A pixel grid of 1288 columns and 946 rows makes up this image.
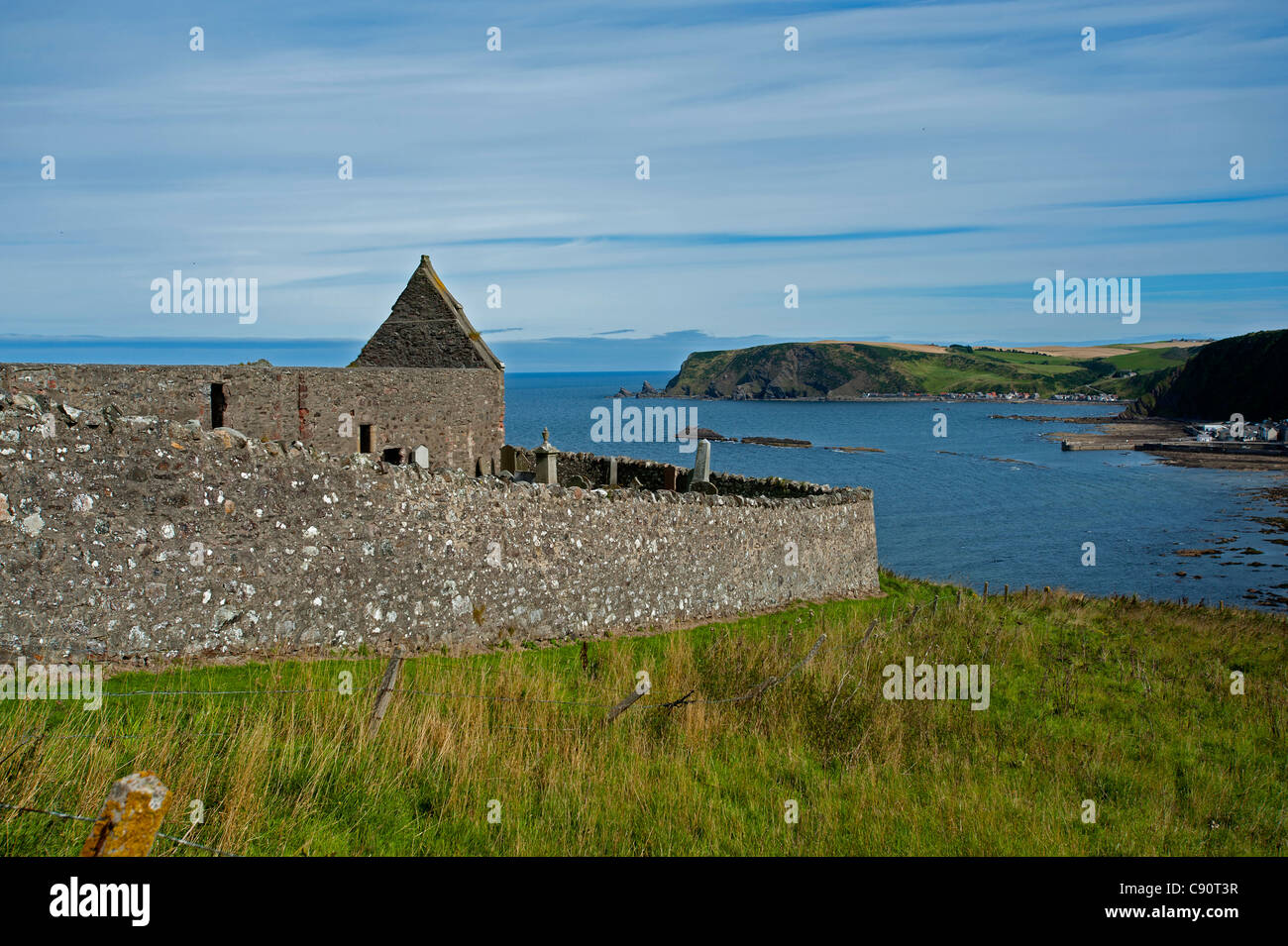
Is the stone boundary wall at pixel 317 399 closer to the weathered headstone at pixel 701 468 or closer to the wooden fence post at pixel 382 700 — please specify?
the weathered headstone at pixel 701 468

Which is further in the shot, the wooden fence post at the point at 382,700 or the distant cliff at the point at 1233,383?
the distant cliff at the point at 1233,383

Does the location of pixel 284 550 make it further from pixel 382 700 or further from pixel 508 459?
pixel 508 459

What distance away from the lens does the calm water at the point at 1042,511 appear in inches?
1961

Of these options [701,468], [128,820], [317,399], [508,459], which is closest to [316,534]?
[128,820]

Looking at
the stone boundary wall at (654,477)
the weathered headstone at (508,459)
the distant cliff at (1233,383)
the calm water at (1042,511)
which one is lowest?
the calm water at (1042,511)

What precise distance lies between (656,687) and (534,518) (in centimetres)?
430

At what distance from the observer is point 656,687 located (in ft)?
43.0

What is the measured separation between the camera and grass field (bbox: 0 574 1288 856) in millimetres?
7832

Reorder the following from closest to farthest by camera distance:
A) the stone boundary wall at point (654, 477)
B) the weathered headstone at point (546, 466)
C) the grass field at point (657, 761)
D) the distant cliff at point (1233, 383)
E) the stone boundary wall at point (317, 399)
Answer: the grass field at point (657, 761)
the stone boundary wall at point (317, 399)
the weathered headstone at point (546, 466)
the stone boundary wall at point (654, 477)
the distant cliff at point (1233, 383)

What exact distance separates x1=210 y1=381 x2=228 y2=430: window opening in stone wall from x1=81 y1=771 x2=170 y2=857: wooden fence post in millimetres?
17139

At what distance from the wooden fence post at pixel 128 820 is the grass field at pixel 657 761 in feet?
6.92

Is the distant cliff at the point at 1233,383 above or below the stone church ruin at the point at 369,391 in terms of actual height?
above

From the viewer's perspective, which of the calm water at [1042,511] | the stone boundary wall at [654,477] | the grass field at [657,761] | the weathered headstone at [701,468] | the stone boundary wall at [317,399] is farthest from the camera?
the calm water at [1042,511]

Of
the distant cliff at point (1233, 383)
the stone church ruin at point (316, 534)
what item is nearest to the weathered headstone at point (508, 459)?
the stone church ruin at point (316, 534)
